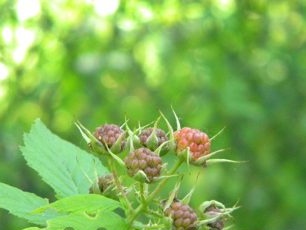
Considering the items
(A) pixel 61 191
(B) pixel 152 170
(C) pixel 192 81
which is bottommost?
(C) pixel 192 81

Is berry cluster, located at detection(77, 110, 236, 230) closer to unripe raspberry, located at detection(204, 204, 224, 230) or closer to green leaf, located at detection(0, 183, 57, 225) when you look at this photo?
unripe raspberry, located at detection(204, 204, 224, 230)

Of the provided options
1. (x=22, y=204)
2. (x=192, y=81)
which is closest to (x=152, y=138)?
(x=22, y=204)

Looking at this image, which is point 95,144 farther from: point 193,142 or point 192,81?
point 192,81

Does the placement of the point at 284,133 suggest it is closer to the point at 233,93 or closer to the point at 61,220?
the point at 233,93

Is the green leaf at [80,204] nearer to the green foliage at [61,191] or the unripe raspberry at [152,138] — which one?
the green foliage at [61,191]

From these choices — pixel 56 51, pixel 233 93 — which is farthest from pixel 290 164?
pixel 56 51

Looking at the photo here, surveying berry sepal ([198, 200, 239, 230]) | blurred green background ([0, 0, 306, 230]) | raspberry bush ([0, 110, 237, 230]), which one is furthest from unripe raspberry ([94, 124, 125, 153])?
blurred green background ([0, 0, 306, 230])
